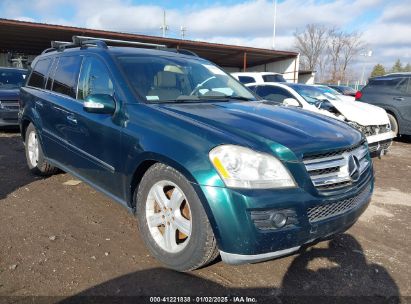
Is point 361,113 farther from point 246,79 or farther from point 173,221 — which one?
point 246,79

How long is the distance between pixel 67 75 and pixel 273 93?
16.5 feet

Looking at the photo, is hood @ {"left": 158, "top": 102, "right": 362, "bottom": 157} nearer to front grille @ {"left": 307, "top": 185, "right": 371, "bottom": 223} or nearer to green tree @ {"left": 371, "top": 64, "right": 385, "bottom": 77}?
front grille @ {"left": 307, "top": 185, "right": 371, "bottom": 223}

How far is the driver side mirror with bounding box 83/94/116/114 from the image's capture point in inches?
Answer: 127

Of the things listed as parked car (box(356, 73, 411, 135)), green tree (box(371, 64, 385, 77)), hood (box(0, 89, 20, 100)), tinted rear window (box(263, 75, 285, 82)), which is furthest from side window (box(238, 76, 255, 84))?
green tree (box(371, 64, 385, 77))

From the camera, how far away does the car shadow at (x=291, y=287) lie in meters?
2.63

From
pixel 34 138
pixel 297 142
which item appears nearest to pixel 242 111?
pixel 297 142

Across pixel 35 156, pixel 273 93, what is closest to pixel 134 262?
pixel 35 156

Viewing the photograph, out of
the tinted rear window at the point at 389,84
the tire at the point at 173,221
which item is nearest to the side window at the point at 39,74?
the tire at the point at 173,221

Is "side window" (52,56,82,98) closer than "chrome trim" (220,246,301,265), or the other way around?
"chrome trim" (220,246,301,265)

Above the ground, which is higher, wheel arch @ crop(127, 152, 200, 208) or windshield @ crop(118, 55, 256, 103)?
windshield @ crop(118, 55, 256, 103)

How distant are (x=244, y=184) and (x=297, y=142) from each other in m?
0.54

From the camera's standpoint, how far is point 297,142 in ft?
8.80

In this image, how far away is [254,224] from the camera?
7.93 feet

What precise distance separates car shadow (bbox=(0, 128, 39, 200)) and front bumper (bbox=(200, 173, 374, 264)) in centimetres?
326
